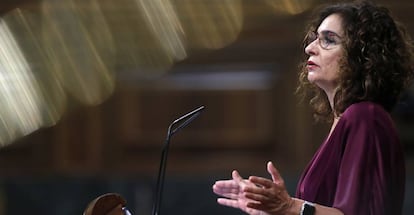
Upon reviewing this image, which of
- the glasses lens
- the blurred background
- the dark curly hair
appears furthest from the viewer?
the blurred background

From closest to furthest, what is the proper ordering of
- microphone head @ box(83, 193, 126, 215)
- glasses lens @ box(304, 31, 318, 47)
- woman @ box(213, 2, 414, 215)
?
microphone head @ box(83, 193, 126, 215), woman @ box(213, 2, 414, 215), glasses lens @ box(304, 31, 318, 47)

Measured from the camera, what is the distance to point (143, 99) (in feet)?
17.4

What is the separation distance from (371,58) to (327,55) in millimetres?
96

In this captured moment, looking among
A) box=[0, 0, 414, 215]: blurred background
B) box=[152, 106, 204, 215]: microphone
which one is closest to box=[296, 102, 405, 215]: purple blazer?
box=[152, 106, 204, 215]: microphone

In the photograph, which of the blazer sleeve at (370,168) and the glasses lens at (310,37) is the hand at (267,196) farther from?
the glasses lens at (310,37)

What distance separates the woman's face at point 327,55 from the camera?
6.99ft

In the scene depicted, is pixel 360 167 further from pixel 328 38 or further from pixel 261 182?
pixel 328 38

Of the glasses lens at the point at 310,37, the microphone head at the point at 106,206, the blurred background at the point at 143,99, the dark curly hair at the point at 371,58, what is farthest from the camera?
the blurred background at the point at 143,99

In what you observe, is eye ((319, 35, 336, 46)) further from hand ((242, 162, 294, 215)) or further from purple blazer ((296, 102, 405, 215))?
hand ((242, 162, 294, 215))

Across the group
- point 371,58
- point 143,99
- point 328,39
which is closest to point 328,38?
point 328,39

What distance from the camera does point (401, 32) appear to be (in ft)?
7.34

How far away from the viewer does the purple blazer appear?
6.40 feet

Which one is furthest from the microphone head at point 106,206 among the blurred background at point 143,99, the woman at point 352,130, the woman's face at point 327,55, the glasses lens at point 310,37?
the blurred background at point 143,99

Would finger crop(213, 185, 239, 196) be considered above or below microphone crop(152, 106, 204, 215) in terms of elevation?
below
